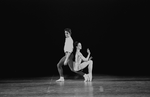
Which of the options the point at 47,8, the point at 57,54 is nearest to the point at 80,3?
the point at 47,8

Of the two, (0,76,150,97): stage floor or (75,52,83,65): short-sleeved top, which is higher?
(75,52,83,65): short-sleeved top

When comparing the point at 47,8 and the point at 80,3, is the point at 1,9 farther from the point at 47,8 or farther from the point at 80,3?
the point at 80,3

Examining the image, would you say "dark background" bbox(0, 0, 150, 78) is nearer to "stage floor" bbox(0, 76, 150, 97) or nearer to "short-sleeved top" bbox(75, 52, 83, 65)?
"short-sleeved top" bbox(75, 52, 83, 65)

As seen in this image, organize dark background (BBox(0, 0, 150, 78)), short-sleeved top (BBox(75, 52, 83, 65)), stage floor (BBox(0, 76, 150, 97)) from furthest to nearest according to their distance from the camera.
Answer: dark background (BBox(0, 0, 150, 78))
short-sleeved top (BBox(75, 52, 83, 65))
stage floor (BBox(0, 76, 150, 97))

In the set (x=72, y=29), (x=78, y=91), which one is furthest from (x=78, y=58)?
(x=72, y=29)

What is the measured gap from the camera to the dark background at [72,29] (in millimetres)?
12891

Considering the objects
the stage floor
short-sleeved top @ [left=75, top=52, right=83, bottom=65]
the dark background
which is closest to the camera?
the stage floor

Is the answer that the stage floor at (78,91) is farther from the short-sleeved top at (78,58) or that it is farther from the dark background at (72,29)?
the dark background at (72,29)

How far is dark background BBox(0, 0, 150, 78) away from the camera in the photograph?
12891mm

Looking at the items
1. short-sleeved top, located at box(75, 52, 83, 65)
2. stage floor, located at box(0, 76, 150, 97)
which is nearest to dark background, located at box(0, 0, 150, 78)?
short-sleeved top, located at box(75, 52, 83, 65)

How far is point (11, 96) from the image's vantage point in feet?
18.5

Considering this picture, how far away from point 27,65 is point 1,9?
8.06 ft

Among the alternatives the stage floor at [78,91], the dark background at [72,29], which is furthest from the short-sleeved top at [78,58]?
the dark background at [72,29]

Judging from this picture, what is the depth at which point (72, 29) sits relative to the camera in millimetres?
13039
